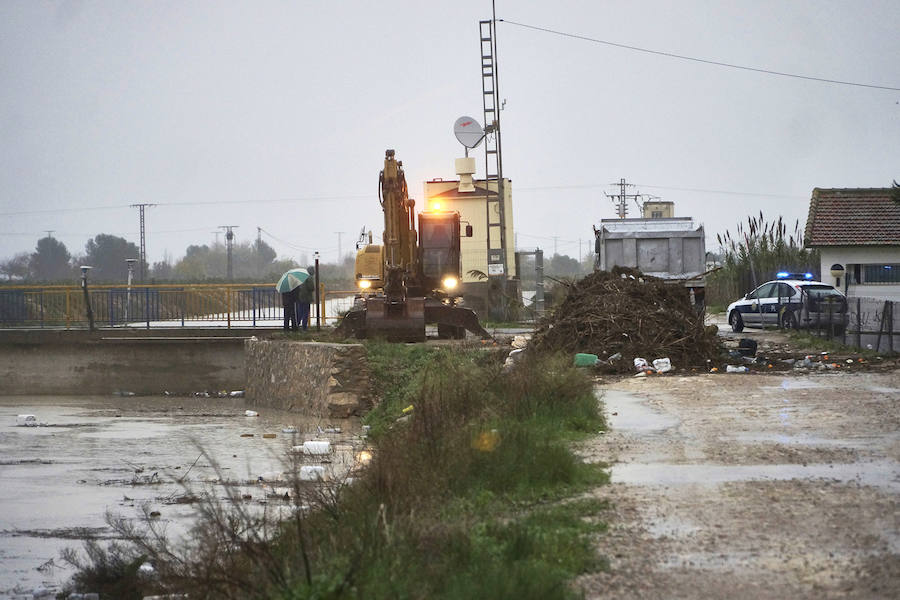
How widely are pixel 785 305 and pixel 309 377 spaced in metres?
14.5

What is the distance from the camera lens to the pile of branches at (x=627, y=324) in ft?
71.1

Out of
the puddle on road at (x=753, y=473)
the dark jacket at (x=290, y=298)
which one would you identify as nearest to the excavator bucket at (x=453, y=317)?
the dark jacket at (x=290, y=298)

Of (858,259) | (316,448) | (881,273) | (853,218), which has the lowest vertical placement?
(316,448)

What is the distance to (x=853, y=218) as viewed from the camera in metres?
48.3

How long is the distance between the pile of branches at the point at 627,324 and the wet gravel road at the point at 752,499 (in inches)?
236

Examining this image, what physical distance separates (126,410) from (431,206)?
9.36 meters

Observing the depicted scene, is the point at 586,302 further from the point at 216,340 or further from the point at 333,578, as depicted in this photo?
the point at 333,578

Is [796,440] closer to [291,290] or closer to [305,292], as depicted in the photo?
[291,290]

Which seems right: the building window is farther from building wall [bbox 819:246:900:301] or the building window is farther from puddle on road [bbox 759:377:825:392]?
puddle on road [bbox 759:377:825:392]

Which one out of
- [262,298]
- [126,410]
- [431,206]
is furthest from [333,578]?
[262,298]

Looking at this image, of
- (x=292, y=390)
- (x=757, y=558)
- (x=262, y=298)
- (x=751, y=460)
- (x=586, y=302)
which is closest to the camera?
(x=757, y=558)

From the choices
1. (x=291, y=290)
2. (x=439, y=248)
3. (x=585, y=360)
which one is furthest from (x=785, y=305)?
(x=291, y=290)

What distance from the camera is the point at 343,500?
904 cm

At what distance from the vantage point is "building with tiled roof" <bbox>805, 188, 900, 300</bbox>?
4631 centimetres
